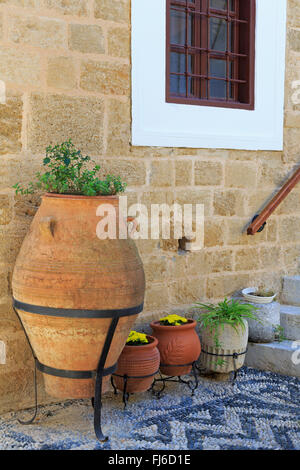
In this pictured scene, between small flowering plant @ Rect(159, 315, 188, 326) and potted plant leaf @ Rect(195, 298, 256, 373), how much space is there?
0.70 feet

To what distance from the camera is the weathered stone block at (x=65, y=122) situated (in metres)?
3.35

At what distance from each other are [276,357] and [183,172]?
4.89 feet

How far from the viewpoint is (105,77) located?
11.9 ft

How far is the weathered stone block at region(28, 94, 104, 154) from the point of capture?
3348 millimetres

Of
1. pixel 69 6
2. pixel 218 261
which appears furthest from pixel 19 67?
pixel 218 261

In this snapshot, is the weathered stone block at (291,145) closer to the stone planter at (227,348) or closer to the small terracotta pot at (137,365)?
the stone planter at (227,348)

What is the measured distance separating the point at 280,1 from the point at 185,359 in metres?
2.88

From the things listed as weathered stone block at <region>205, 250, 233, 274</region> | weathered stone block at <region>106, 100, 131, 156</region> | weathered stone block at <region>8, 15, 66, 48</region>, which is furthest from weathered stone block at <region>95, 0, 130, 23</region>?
weathered stone block at <region>205, 250, 233, 274</region>

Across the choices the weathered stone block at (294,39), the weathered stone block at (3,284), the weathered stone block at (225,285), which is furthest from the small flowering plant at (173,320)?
the weathered stone block at (294,39)

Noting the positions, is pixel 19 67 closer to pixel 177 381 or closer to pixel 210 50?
pixel 210 50

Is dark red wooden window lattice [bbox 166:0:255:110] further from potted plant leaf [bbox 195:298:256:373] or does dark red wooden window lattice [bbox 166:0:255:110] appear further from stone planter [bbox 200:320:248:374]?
stone planter [bbox 200:320:248:374]

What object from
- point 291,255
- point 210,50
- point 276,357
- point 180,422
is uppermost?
point 210,50

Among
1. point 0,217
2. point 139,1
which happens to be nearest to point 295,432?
point 0,217
